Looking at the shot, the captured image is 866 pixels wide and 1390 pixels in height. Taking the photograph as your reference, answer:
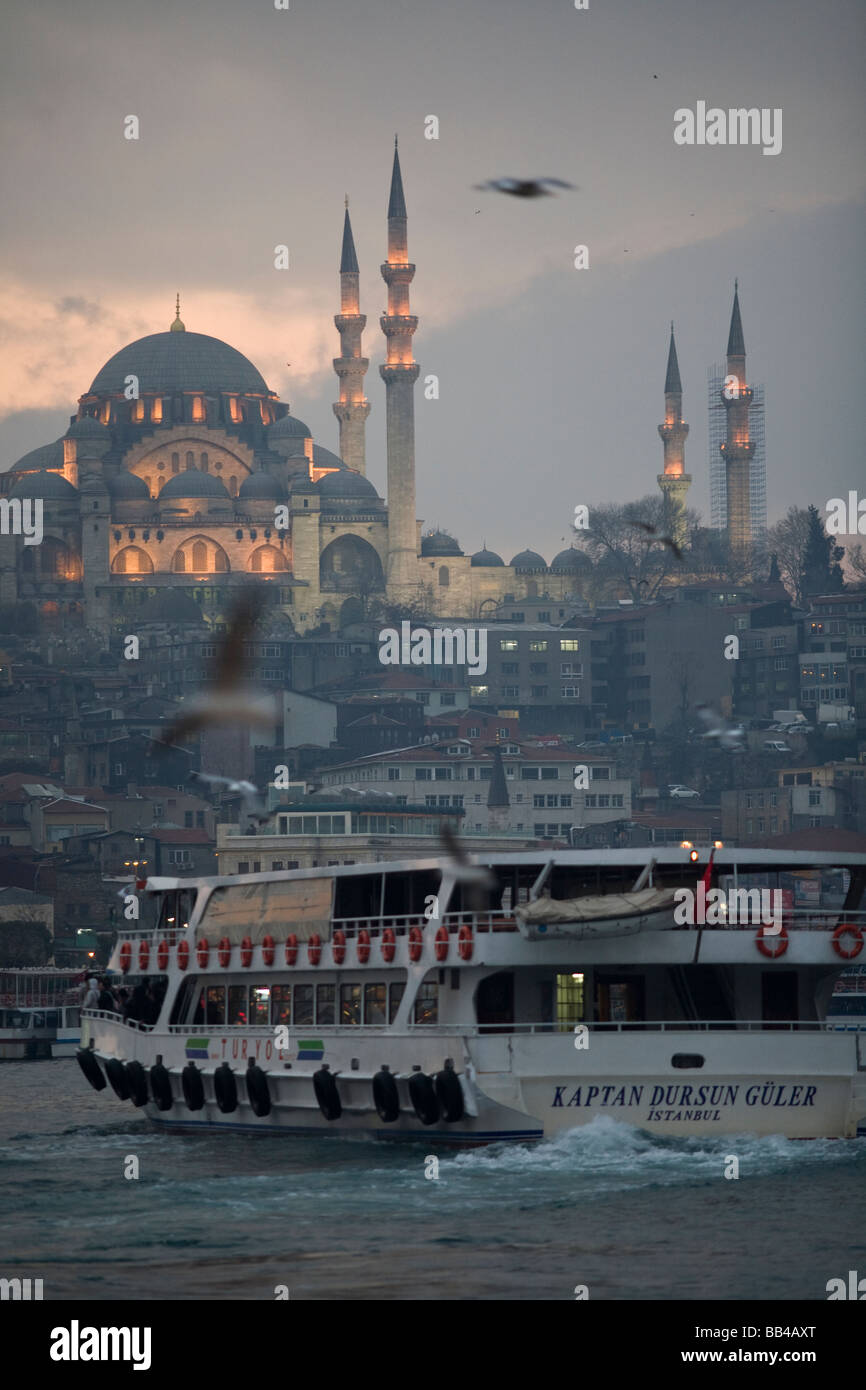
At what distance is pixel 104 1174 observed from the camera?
1148 inches

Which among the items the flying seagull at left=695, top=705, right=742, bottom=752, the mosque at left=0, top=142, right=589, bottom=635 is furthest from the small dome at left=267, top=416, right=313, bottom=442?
the flying seagull at left=695, top=705, right=742, bottom=752

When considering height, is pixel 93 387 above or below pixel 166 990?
above

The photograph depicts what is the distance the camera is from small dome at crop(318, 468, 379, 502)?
524 feet

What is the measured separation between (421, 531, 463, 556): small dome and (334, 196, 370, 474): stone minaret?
478 inches

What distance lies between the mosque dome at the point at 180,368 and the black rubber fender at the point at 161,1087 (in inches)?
5551

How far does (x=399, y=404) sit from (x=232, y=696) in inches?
1155

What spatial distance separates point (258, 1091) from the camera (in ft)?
101

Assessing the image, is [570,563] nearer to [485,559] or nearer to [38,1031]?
[485,559]

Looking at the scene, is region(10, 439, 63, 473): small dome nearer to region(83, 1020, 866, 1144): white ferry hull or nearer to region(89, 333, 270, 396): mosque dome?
region(89, 333, 270, 396): mosque dome
